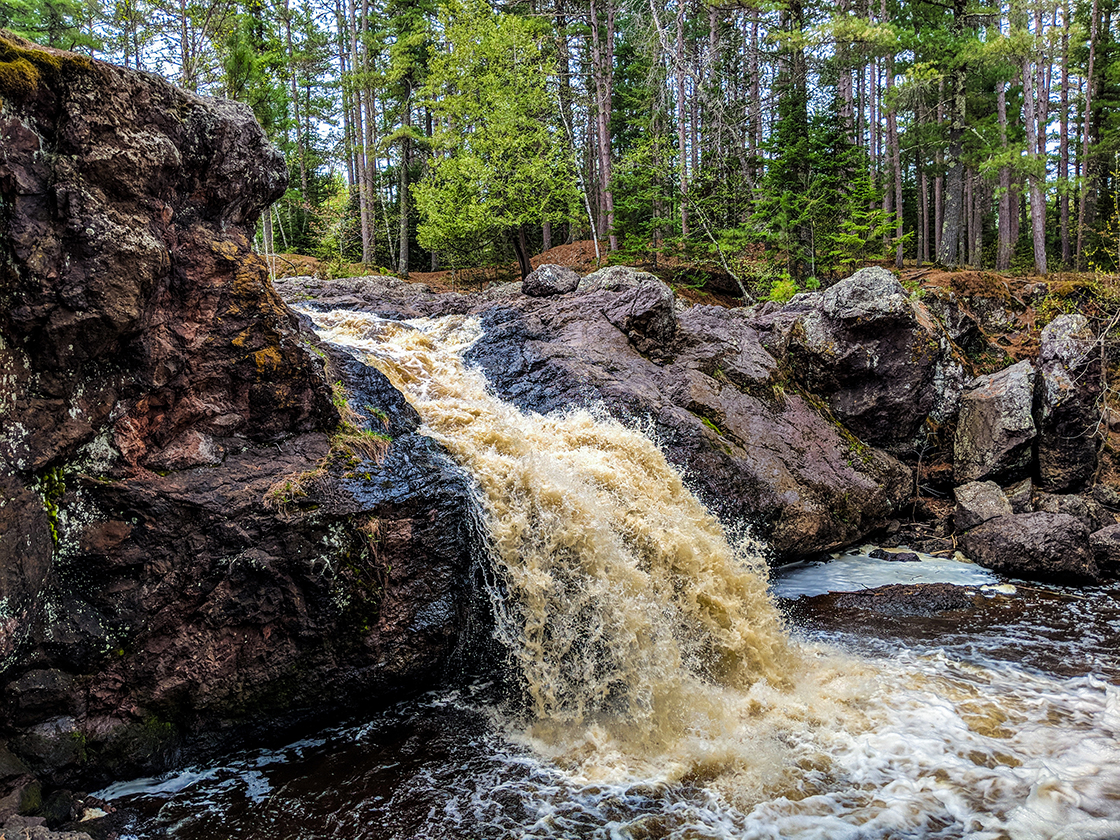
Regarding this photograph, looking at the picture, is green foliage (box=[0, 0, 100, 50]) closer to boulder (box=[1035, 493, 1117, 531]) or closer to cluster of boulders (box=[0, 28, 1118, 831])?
cluster of boulders (box=[0, 28, 1118, 831])

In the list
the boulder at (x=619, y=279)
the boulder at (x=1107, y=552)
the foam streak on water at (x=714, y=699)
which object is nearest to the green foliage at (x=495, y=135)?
the boulder at (x=619, y=279)

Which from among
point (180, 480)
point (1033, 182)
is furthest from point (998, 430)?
point (1033, 182)

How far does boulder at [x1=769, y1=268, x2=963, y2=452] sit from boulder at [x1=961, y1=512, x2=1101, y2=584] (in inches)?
87.7

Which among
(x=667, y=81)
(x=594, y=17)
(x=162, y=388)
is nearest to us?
(x=162, y=388)

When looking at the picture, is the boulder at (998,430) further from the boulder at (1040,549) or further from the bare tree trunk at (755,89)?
the bare tree trunk at (755,89)

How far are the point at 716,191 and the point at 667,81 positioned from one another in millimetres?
3188

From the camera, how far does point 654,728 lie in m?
4.56

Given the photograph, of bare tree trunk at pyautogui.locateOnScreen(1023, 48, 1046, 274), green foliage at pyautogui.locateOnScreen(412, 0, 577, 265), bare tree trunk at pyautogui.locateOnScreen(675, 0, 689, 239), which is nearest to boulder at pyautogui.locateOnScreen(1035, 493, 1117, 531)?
bare tree trunk at pyautogui.locateOnScreen(675, 0, 689, 239)

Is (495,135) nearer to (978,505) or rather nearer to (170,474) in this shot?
(978,505)

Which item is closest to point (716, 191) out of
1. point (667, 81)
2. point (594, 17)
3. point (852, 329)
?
point (667, 81)

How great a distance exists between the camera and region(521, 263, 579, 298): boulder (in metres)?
10.7

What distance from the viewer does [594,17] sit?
1888cm

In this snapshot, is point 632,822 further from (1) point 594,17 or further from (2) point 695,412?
(1) point 594,17

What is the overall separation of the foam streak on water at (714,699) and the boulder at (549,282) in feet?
14.9
